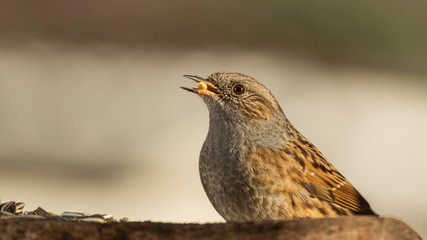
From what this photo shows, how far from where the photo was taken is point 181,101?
9.16 m

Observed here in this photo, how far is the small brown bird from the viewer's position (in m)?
3.23

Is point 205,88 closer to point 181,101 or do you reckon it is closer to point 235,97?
point 235,97

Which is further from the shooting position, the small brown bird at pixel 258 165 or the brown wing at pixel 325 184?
the brown wing at pixel 325 184

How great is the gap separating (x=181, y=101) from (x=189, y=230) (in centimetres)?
725

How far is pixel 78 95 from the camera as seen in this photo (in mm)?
8883

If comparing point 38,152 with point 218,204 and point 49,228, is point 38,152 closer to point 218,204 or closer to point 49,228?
point 218,204

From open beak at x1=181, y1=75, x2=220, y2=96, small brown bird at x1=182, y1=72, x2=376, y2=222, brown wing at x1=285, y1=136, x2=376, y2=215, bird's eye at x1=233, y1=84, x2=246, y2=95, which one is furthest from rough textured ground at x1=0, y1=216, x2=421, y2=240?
bird's eye at x1=233, y1=84, x2=246, y2=95

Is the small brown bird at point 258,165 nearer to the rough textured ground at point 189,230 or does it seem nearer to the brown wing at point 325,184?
the brown wing at point 325,184

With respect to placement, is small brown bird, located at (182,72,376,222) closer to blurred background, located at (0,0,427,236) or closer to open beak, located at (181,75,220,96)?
open beak, located at (181,75,220,96)

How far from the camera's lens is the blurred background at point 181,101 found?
742cm

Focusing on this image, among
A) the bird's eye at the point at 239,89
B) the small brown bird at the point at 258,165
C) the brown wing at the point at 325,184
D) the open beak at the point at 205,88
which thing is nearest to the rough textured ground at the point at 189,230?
the small brown bird at the point at 258,165

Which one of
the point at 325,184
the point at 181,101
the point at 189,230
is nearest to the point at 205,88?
the point at 325,184

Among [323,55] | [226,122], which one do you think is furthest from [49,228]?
[323,55]

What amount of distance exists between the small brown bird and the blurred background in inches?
130
